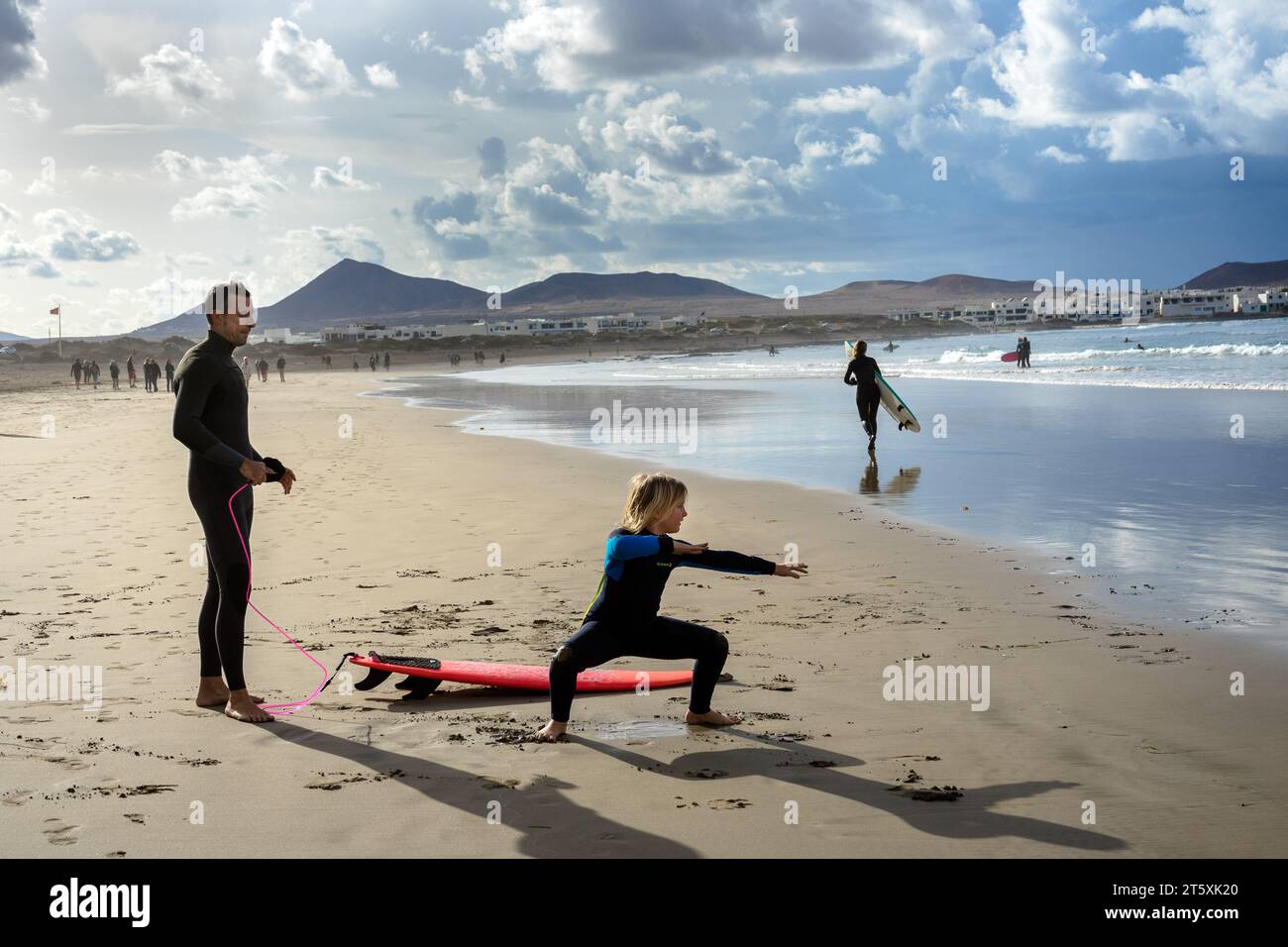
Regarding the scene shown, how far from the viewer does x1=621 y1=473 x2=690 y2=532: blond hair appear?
5.09m

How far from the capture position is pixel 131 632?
6949 millimetres

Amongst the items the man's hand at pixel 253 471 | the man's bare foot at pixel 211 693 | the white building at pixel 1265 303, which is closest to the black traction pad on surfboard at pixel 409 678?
the man's bare foot at pixel 211 693

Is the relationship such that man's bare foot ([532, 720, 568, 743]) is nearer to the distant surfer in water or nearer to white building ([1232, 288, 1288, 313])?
the distant surfer in water

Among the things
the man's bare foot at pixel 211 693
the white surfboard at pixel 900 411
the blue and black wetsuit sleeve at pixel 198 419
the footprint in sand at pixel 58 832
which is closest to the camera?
the footprint in sand at pixel 58 832

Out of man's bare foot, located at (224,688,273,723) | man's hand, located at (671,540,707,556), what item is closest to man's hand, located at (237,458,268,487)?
man's bare foot, located at (224,688,273,723)

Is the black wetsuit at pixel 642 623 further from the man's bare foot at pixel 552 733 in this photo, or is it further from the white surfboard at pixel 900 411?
the white surfboard at pixel 900 411

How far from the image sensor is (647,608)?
5242 millimetres

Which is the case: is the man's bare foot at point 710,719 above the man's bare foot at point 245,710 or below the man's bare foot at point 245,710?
below

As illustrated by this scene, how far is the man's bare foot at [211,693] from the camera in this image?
18.1 ft

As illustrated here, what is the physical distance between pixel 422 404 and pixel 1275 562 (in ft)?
91.7

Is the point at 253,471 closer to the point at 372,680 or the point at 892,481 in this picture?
the point at 372,680

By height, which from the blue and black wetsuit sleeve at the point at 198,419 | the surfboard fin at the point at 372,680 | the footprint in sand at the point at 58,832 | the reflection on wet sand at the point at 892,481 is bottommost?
the footprint in sand at the point at 58,832
